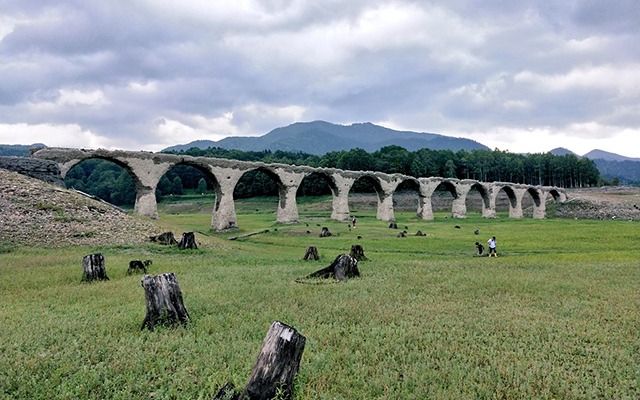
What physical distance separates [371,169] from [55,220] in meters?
92.8

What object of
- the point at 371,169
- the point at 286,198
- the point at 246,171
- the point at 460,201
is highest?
the point at 371,169

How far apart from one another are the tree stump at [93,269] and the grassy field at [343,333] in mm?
400

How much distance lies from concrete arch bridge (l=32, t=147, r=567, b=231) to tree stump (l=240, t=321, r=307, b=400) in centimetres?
3210

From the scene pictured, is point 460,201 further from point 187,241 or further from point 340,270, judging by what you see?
point 340,270

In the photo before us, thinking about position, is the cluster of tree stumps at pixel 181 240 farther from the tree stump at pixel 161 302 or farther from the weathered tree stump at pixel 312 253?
the tree stump at pixel 161 302

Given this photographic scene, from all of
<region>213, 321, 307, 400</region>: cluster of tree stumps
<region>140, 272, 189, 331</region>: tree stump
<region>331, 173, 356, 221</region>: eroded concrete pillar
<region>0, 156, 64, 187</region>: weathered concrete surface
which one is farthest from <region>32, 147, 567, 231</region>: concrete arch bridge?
<region>213, 321, 307, 400</region>: cluster of tree stumps

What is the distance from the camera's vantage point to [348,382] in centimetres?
571

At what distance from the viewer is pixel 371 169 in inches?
4311

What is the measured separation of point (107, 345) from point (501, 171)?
416 ft

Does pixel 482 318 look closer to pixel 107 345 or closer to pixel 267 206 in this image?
pixel 107 345

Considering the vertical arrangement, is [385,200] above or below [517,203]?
above

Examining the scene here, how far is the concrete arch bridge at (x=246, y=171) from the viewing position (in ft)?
112

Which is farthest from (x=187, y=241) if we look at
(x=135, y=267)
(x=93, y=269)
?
(x=93, y=269)

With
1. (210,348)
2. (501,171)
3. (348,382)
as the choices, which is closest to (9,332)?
(210,348)
